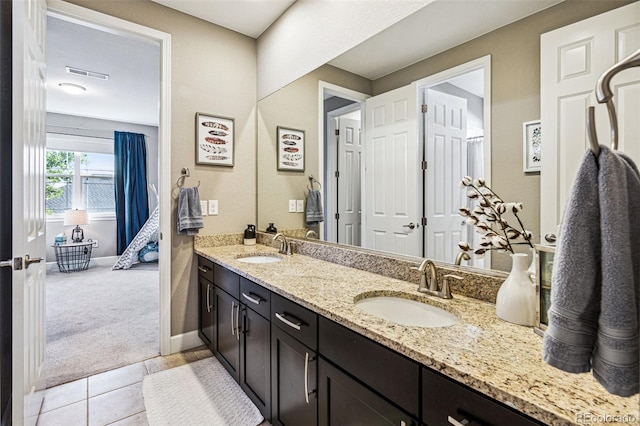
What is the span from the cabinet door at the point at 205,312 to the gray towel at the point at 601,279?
2236mm

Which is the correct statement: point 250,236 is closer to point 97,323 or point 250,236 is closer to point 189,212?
point 189,212

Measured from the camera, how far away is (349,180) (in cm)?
205

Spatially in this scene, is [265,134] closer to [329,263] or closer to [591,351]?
[329,263]

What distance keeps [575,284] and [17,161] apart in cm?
183

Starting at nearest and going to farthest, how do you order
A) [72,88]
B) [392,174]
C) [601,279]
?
[601,279] → [392,174] → [72,88]

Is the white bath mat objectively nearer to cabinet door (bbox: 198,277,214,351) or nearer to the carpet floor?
cabinet door (bbox: 198,277,214,351)

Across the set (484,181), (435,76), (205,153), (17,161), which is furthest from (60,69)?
(484,181)

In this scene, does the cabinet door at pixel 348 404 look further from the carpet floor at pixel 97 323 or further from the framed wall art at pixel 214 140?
the framed wall art at pixel 214 140

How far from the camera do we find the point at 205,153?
263 centimetres

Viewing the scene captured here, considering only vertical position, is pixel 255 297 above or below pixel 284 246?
below

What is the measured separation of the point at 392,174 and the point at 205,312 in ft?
5.91

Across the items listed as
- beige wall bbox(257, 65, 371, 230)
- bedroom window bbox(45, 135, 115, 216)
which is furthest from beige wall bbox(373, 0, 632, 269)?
bedroom window bbox(45, 135, 115, 216)

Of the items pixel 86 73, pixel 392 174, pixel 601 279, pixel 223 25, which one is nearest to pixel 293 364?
pixel 392 174

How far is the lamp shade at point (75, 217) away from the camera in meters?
5.28
